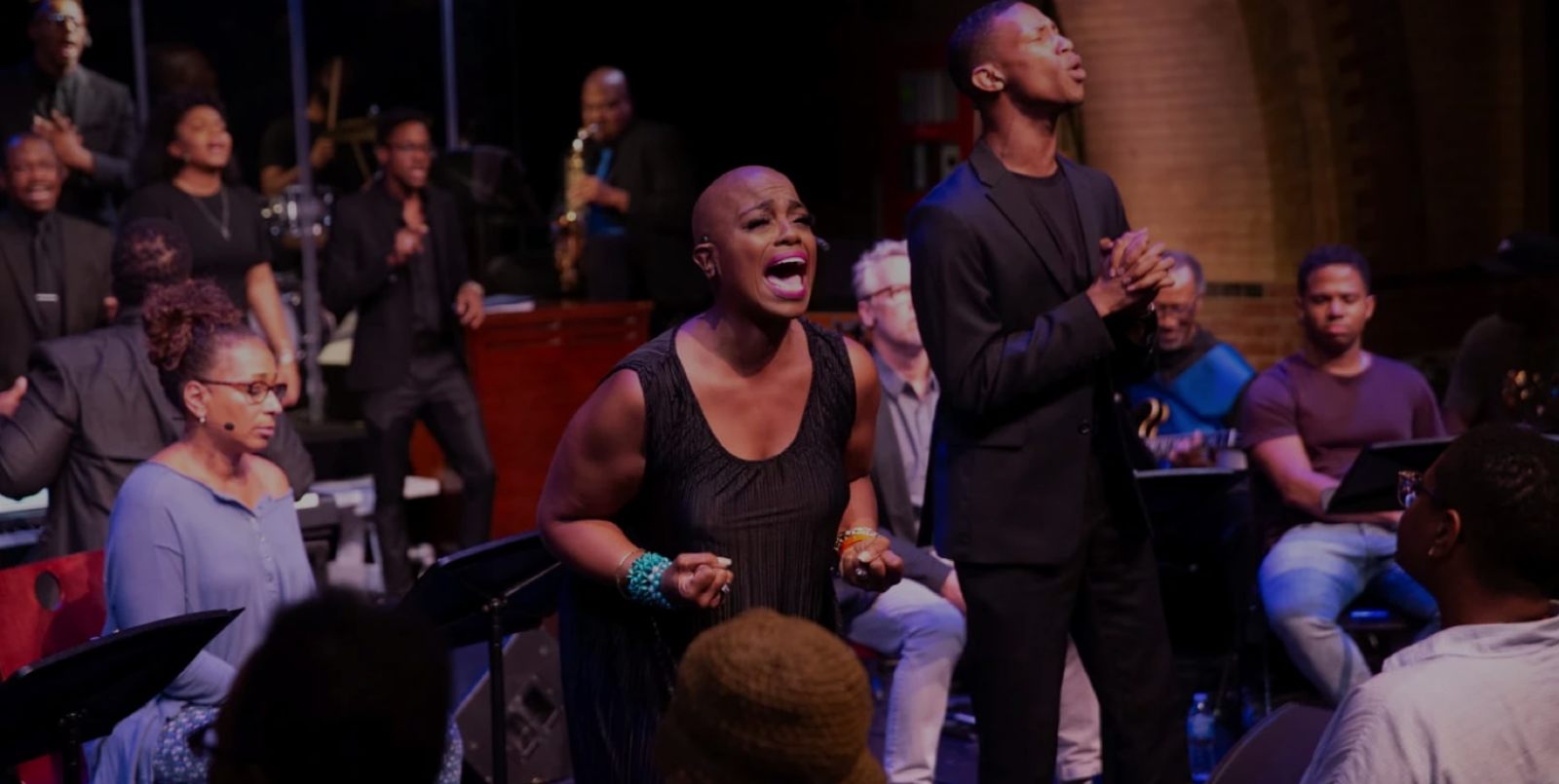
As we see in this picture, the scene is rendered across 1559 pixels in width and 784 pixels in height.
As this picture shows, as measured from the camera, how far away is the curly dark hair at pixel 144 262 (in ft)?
18.3

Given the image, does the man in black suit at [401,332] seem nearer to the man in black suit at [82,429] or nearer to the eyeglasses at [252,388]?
the man in black suit at [82,429]

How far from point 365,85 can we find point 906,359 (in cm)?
584

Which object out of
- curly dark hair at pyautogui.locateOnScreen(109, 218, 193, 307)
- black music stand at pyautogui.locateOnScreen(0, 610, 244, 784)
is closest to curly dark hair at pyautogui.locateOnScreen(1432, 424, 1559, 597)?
black music stand at pyautogui.locateOnScreen(0, 610, 244, 784)

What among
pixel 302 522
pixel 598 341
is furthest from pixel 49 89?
pixel 302 522

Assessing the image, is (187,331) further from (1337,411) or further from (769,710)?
(1337,411)

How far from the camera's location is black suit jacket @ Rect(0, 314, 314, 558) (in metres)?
5.20

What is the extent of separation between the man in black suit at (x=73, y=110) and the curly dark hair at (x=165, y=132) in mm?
977

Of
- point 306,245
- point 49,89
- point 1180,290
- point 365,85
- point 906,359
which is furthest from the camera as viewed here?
point 365,85

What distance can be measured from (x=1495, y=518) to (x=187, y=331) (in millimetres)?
2987

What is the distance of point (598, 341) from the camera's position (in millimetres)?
9086

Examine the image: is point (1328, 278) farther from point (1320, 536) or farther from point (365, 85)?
point (365, 85)

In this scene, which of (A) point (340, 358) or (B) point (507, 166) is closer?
(A) point (340, 358)

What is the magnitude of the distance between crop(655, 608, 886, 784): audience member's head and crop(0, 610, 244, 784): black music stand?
5.57 feet

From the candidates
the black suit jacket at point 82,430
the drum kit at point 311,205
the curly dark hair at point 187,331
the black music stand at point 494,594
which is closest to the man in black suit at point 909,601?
the black music stand at point 494,594
